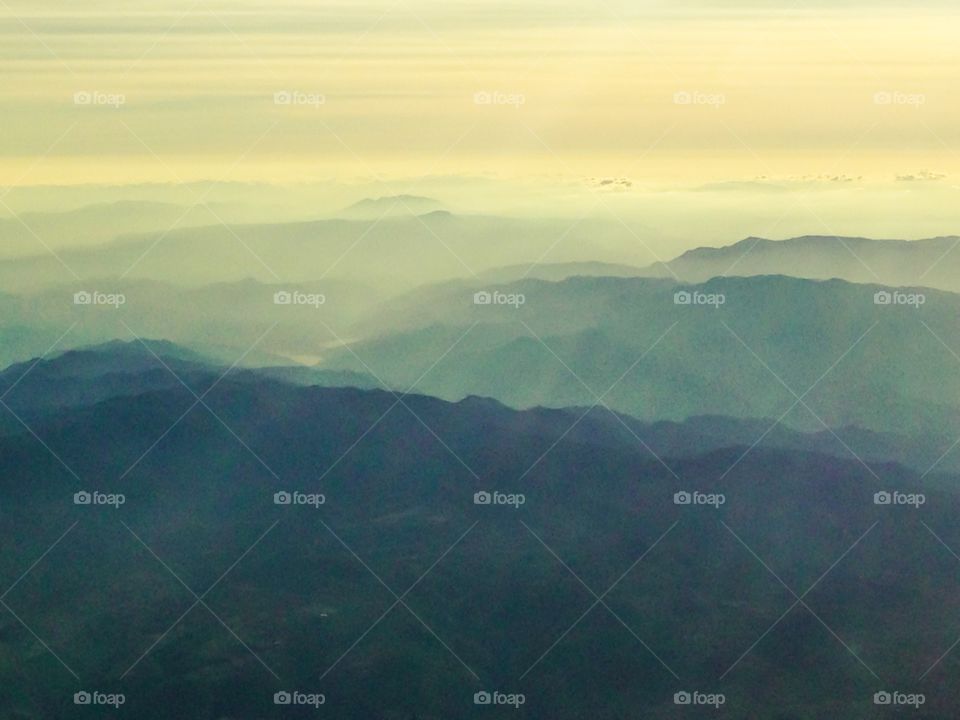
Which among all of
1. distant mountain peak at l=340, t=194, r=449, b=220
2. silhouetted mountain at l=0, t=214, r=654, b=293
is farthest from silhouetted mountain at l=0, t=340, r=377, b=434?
distant mountain peak at l=340, t=194, r=449, b=220

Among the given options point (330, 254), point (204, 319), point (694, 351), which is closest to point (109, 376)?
point (204, 319)

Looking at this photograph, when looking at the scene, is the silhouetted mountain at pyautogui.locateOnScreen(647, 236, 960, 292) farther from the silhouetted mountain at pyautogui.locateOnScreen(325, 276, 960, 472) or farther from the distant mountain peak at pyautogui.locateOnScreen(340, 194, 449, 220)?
the distant mountain peak at pyautogui.locateOnScreen(340, 194, 449, 220)

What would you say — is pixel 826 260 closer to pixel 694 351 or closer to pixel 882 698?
pixel 694 351

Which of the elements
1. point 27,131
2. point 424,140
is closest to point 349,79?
point 424,140

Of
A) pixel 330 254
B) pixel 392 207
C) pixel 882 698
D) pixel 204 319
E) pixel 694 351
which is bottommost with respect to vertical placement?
pixel 882 698

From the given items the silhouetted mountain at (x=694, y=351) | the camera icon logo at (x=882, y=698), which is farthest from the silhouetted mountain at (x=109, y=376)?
the camera icon logo at (x=882, y=698)

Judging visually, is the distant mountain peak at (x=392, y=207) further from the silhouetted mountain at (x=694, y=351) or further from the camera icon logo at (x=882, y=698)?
the camera icon logo at (x=882, y=698)
